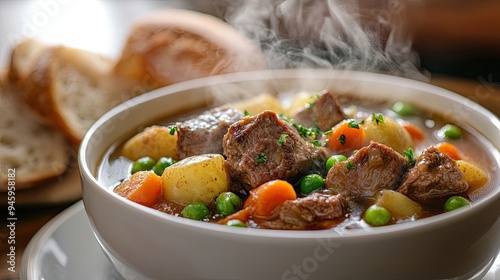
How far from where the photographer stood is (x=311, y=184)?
2371 millimetres

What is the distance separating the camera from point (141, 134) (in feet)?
9.83

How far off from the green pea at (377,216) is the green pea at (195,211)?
0.61 metres

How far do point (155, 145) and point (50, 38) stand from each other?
335 centimetres

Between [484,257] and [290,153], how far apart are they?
823 millimetres

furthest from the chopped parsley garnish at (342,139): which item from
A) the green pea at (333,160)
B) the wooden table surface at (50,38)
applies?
the wooden table surface at (50,38)

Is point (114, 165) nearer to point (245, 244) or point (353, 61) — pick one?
point (245, 244)

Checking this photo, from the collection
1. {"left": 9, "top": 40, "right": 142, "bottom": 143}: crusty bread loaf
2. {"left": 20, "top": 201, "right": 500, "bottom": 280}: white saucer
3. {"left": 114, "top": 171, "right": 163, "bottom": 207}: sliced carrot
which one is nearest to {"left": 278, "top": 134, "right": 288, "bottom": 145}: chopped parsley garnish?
{"left": 114, "top": 171, "right": 163, "bottom": 207}: sliced carrot

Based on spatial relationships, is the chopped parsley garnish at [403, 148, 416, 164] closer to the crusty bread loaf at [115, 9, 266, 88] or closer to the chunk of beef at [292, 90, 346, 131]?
the chunk of beef at [292, 90, 346, 131]

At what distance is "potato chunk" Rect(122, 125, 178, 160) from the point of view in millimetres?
2895

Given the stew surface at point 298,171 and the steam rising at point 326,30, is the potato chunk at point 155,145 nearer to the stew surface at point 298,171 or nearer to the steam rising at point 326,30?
the stew surface at point 298,171

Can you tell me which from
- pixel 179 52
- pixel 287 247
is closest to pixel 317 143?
pixel 287 247

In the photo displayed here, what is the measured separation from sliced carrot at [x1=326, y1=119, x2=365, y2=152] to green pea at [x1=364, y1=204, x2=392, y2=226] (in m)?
0.56

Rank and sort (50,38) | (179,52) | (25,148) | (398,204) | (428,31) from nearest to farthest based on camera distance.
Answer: (398,204) < (25,148) < (179,52) < (50,38) < (428,31)

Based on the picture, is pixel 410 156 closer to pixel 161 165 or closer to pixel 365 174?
pixel 365 174
